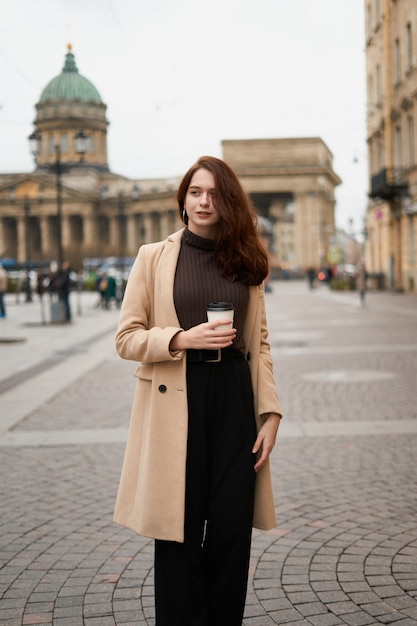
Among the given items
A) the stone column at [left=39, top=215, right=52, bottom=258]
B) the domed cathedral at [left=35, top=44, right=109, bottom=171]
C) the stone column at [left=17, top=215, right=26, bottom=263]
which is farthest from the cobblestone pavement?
the stone column at [left=17, top=215, right=26, bottom=263]

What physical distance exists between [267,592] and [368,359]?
10.2m

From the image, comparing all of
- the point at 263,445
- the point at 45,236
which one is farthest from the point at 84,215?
the point at 263,445

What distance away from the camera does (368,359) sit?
47.2 ft

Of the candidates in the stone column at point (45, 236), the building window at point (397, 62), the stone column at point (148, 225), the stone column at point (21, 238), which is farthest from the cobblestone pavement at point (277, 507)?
the stone column at point (21, 238)

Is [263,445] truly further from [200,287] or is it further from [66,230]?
[66,230]

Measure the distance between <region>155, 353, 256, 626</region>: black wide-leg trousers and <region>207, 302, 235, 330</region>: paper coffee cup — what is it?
0.23 m

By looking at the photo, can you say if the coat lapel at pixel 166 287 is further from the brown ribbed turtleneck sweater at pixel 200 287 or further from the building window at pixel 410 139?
the building window at pixel 410 139

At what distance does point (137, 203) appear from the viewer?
408 feet

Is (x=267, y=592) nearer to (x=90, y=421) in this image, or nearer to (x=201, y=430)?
(x=201, y=430)

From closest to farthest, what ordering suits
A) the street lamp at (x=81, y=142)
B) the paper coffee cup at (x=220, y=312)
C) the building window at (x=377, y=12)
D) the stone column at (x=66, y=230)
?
the paper coffee cup at (x=220, y=312) → the street lamp at (x=81, y=142) → the building window at (x=377, y=12) → the stone column at (x=66, y=230)

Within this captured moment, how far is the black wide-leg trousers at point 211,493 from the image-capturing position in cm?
334

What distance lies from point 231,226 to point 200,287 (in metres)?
0.26

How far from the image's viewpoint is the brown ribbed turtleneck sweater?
11.1 ft

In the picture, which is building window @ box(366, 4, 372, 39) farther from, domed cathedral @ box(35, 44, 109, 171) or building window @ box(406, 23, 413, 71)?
domed cathedral @ box(35, 44, 109, 171)
